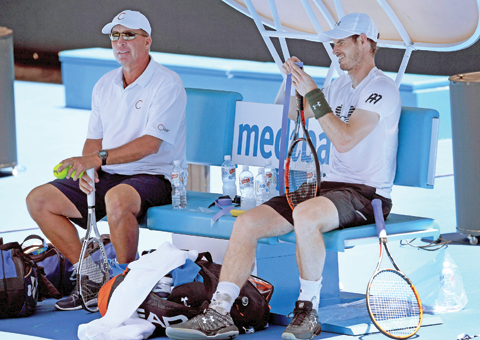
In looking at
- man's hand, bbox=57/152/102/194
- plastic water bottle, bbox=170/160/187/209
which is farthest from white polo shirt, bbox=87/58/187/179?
man's hand, bbox=57/152/102/194

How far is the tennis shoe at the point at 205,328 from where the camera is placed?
3564 mm

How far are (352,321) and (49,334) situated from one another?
4.76 feet

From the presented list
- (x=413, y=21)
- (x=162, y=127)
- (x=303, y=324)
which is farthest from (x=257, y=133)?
(x=303, y=324)

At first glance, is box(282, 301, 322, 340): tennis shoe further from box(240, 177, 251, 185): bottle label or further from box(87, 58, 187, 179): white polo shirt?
box(87, 58, 187, 179): white polo shirt

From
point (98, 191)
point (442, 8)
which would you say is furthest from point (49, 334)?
point (442, 8)

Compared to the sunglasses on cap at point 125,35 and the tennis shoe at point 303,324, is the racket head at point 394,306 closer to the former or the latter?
the tennis shoe at point 303,324

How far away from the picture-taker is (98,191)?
14.7ft

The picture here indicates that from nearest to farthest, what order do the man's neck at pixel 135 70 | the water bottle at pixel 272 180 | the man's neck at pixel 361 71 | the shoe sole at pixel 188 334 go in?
the shoe sole at pixel 188 334, the man's neck at pixel 361 71, the water bottle at pixel 272 180, the man's neck at pixel 135 70

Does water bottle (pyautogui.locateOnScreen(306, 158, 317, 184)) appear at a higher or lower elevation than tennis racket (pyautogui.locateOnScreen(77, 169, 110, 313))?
higher

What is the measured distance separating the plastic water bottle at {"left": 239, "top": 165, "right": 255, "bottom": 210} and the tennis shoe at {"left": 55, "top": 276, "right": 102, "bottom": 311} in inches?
34.9

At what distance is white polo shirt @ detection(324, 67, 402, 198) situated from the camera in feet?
12.8

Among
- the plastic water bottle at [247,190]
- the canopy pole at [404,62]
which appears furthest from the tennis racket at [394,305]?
the canopy pole at [404,62]

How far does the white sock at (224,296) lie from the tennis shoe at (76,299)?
0.82 meters

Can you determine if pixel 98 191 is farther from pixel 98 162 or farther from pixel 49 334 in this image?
pixel 49 334
